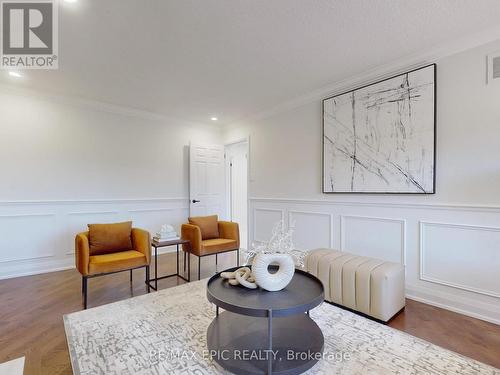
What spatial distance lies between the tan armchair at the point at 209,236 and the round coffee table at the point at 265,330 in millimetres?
1480

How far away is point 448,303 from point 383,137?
1837mm

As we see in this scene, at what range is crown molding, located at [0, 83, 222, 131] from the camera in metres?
3.48

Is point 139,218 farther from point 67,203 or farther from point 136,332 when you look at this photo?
point 136,332

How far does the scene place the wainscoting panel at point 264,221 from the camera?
4.37 metres

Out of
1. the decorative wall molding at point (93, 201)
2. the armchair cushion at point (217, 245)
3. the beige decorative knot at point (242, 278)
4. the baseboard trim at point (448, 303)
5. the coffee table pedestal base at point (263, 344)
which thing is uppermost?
the decorative wall molding at point (93, 201)

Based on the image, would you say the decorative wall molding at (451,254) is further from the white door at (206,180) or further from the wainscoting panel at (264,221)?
the white door at (206,180)

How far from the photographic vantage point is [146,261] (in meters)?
2.85

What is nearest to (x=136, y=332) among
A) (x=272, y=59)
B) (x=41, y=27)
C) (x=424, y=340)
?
(x=424, y=340)

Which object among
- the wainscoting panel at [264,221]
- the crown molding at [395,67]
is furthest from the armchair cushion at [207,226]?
the crown molding at [395,67]

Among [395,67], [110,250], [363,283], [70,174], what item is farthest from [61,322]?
[395,67]

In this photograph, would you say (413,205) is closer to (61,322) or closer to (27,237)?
(61,322)

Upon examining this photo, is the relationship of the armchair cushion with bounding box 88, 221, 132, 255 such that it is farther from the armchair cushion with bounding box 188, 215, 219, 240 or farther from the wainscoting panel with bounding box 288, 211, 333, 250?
the wainscoting panel with bounding box 288, 211, 333, 250

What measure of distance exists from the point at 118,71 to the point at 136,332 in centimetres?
281

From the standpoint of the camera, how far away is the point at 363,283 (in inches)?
87.7
